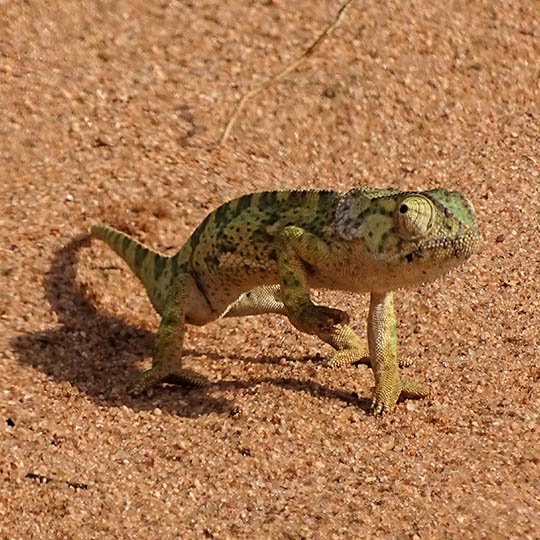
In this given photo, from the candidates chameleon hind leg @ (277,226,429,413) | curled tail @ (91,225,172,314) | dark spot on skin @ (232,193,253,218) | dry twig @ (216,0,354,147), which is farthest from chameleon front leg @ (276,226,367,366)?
dry twig @ (216,0,354,147)

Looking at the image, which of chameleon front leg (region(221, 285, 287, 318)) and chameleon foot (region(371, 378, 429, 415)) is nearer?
chameleon foot (region(371, 378, 429, 415))

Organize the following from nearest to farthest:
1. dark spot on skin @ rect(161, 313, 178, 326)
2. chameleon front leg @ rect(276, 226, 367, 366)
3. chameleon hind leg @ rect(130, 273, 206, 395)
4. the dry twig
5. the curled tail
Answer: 1. chameleon front leg @ rect(276, 226, 367, 366)
2. chameleon hind leg @ rect(130, 273, 206, 395)
3. dark spot on skin @ rect(161, 313, 178, 326)
4. the curled tail
5. the dry twig

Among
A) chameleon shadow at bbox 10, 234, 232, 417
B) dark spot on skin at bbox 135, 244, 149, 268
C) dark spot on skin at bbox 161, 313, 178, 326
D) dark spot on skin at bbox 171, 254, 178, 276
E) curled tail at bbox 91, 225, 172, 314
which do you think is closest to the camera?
chameleon shadow at bbox 10, 234, 232, 417

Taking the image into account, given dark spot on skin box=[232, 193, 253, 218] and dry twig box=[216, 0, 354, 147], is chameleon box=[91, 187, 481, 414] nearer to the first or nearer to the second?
dark spot on skin box=[232, 193, 253, 218]

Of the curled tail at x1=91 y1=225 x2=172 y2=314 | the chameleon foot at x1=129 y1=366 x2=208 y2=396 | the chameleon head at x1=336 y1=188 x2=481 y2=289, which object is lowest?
the chameleon foot at x1=129 y1=366 x2=208 y2=396

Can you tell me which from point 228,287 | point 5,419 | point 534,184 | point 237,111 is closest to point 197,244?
point 228,287

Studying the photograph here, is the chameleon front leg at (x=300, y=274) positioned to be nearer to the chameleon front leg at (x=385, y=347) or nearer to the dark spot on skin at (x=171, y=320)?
the chameleon front leg at (x=385, y=347)

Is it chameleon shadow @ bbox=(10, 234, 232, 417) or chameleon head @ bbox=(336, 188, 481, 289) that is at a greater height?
chameleon head @ bbox=(336, 188, 481, 289)

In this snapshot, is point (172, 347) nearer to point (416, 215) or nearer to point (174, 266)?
point (174, 266)
